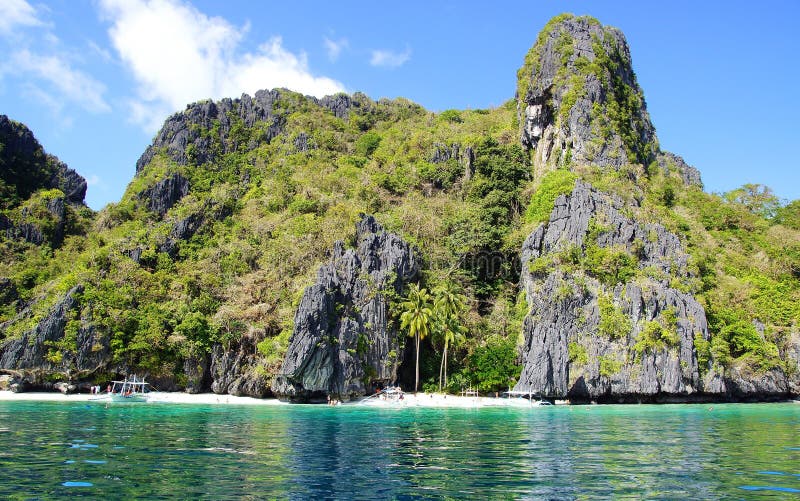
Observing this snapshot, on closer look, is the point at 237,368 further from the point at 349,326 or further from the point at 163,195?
the point at 163,195

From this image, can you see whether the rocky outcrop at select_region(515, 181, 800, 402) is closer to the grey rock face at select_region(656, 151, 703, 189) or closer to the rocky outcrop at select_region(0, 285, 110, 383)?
the grey rock face at select_region(656, 151, 703, 189)

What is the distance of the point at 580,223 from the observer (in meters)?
58.6

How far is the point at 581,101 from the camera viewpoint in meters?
73.1

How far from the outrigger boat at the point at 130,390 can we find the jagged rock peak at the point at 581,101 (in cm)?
5486

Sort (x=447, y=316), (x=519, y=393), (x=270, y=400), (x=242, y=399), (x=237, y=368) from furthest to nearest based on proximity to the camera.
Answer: (x=237, y=368)
(x=447, y=316)
(x=270, y=400)
(x=242, y=399)
(x=519, y=393)

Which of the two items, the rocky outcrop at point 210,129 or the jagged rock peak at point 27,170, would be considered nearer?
the jagged rock peak at point 27,170

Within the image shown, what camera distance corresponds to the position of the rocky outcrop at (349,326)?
49.2m

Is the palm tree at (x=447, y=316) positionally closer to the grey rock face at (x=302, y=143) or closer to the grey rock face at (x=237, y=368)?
the grey rock face at (x=237, y=368)

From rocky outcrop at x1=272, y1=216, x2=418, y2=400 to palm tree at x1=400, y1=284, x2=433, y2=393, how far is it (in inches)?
68.6

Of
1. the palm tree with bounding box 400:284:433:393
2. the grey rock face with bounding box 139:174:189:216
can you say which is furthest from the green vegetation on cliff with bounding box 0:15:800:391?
the palm tree with bounding box 400:284:433:393

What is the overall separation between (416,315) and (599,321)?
57.5 ft

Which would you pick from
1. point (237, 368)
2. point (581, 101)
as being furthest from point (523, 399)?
point (581, 101)

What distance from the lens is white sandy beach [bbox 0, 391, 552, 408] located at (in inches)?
1927

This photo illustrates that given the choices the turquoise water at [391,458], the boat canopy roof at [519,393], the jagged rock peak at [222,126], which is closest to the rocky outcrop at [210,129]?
the jagged rock peak at [222,126]
